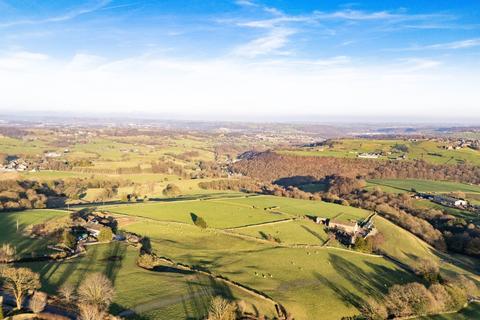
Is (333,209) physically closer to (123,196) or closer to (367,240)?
(367,240)

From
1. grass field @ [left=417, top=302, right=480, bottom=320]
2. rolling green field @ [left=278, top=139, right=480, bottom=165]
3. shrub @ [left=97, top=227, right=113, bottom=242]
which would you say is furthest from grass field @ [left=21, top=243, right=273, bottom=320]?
rolling green field @ [left=278, top=139, right=480, bottom=165]

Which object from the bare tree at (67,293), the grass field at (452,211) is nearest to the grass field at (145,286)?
the bare tree at (67,293)

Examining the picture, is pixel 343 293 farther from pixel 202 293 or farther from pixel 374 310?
pixel 202 293

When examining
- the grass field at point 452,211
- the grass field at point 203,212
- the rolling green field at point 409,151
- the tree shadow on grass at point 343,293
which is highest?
the rolling green field at point 409,151

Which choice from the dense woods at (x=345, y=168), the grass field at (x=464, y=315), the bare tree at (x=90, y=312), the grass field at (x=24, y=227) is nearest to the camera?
the bare tree at (x=90, y=312)

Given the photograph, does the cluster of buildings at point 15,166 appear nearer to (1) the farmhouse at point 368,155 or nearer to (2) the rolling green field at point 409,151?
(2) the rolling green field at point 409,151

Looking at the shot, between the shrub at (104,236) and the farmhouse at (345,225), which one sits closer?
the shrub at (104,236)

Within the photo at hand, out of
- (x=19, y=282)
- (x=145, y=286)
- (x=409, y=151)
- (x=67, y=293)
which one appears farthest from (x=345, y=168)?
(x=19, y=282)

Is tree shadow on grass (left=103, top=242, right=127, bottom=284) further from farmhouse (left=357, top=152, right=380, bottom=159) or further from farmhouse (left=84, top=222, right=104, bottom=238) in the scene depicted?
farmhouse (left=357, top=152, right=380, bottom=159)
